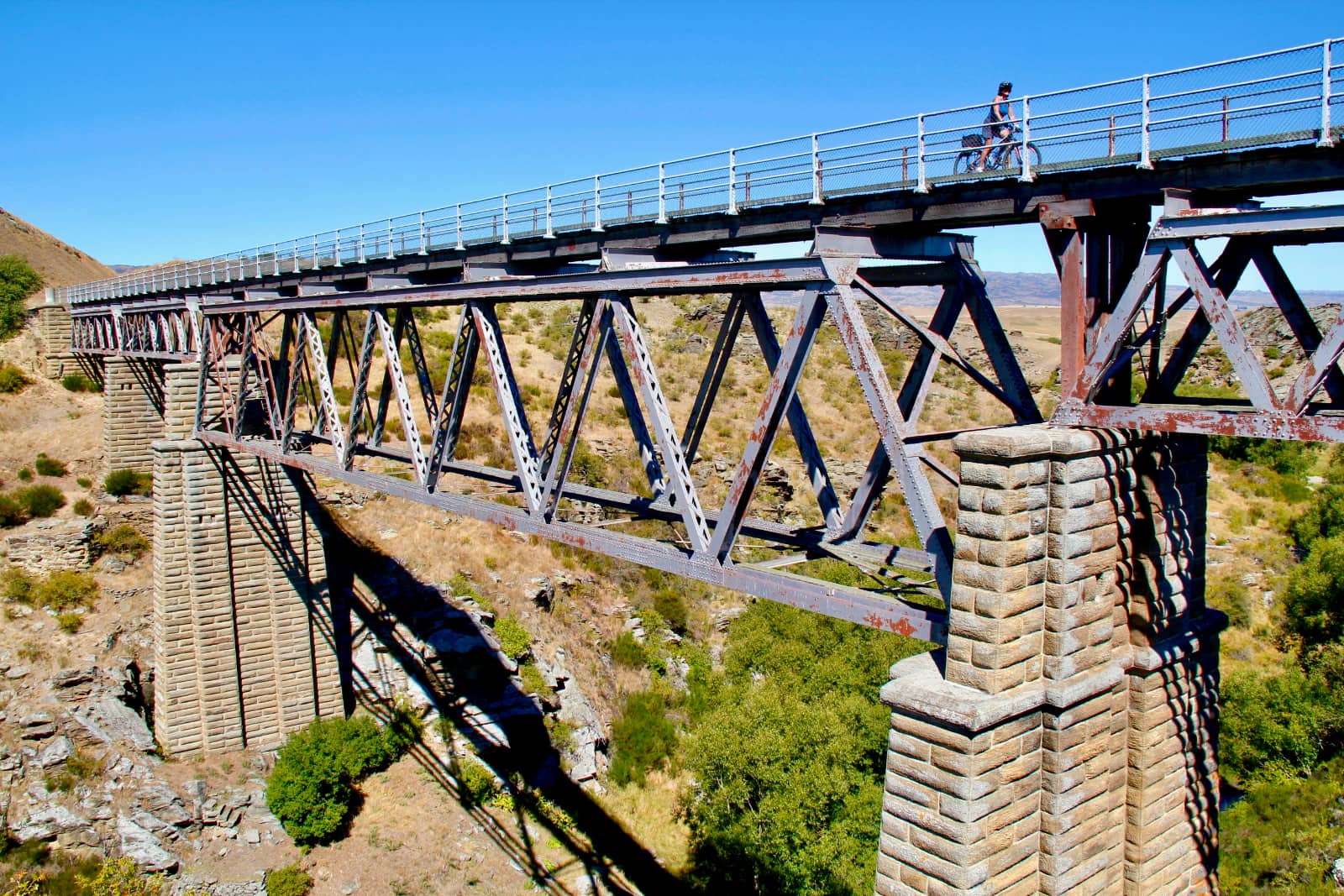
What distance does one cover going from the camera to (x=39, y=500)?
2875 cm

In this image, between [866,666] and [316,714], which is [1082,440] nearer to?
[866,666]

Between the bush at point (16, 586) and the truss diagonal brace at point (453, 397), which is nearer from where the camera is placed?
the truss diagonal brace at point (453, 397)

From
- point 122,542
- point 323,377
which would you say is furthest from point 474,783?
point 122,542

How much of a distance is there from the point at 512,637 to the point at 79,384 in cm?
2685

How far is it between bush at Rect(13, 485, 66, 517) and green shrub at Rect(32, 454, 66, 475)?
71.4 inches

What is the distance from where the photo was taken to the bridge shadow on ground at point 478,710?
21078mm

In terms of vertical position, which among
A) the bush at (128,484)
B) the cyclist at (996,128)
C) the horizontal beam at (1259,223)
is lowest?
the bush at (128,484)

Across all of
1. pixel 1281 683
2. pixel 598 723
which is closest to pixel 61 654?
pixel 598 723

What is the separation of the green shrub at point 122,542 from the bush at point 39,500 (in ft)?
10.6

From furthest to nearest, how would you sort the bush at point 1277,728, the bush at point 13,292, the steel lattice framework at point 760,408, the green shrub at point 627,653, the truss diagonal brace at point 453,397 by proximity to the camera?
the bush at point 13,292
the green shrub at point 627,653
the bush at point 1277,728
the truss diagonal brace at point 453,397
the steel lattice framework at point 760,408

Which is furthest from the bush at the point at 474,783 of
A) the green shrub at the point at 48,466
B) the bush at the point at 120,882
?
the green shrub at the point at 48,466

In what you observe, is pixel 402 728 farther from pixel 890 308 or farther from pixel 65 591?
pixel 890 308

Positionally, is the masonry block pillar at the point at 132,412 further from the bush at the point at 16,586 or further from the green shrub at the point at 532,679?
the green shrub at the point at 532,679

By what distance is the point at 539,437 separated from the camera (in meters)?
37.6
